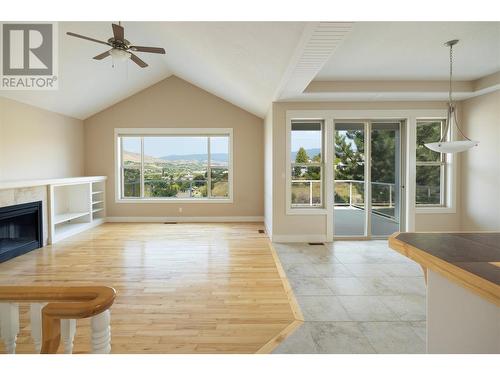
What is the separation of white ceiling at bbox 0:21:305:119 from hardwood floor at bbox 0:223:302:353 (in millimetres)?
2569

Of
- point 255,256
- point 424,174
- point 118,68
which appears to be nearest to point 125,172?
point 118,68

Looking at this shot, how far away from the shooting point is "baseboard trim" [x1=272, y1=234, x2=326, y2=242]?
515 cm

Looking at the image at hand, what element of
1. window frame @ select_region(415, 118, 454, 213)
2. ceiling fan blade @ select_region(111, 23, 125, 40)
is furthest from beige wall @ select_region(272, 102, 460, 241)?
ceiling fan blade @ select_region(111, 23, 125, 40)

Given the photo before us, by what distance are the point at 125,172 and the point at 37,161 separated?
199 centimetres

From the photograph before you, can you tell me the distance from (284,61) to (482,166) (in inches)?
151

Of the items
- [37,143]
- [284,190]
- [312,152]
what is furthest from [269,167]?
[37,143]

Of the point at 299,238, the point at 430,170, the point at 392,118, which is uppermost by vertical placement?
the point at 392,118

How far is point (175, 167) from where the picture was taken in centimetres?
732

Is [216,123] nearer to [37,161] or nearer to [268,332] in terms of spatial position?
[37,161]

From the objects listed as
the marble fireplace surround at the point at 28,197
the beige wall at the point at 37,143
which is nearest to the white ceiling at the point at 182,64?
the beige wall at the point at 37,143

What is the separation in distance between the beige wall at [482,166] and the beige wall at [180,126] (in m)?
4.11

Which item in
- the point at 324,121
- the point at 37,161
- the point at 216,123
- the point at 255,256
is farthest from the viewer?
the point at 216,123

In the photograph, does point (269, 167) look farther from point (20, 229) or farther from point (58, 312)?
point (58, 312)
